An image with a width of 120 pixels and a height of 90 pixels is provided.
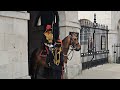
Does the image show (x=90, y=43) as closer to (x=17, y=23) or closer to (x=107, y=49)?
(x=107, y=49)

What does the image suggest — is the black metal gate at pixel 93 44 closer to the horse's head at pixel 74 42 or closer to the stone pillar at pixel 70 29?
the stone pillar at pixel 70 29

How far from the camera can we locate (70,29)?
1093cm

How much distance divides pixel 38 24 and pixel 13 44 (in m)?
4.68

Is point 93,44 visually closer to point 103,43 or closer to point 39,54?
point 103,43

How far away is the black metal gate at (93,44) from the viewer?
45.5 ft

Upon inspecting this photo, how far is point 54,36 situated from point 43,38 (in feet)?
1.74

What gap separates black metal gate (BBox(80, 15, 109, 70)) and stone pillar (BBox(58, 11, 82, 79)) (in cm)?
189

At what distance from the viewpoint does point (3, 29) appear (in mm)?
6664

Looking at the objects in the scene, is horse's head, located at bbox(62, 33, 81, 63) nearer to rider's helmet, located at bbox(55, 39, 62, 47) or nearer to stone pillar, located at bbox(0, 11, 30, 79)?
rider's helmet, located at bbox(55, 39, 62, 47)

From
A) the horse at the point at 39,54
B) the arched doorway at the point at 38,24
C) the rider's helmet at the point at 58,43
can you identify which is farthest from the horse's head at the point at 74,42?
the arched doorway at the point at 38,24

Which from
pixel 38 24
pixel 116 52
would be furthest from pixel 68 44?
pixel 116 52

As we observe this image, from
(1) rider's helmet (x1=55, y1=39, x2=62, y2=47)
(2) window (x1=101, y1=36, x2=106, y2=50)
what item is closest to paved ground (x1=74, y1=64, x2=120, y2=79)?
(1) rider's helmet (x1=55, y1=39, x2=62, y2=47)

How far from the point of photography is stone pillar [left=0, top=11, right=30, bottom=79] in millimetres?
6652
